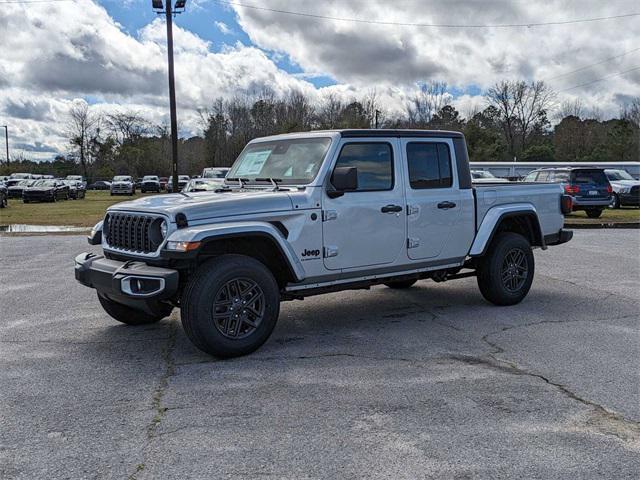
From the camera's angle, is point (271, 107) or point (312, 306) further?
point (271, 107)

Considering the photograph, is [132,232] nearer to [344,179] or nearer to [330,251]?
[330,251]

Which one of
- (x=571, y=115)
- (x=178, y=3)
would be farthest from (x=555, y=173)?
(x=571, y=115)

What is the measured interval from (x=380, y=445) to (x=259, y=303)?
2.08 meters

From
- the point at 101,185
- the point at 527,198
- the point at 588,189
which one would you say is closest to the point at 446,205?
the point at 527,198

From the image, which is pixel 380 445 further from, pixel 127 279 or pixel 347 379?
pixel 127 279

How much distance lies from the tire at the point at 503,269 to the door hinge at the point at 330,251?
2.25 meters

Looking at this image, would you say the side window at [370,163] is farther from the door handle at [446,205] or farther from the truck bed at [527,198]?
the truck bed at [527,198]

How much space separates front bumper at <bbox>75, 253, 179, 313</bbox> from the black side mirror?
168 cm

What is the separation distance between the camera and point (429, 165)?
6.82 meters

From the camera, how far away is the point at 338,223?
590 cm

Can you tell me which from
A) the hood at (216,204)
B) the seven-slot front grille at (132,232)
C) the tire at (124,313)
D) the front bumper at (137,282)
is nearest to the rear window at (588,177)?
the hood at (216,204)

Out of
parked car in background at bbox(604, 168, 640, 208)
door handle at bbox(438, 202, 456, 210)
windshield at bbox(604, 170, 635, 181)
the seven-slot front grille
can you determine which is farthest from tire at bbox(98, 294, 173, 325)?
windshield at bbox(604, 170, 635, 181)

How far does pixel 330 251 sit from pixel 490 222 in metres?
2.30

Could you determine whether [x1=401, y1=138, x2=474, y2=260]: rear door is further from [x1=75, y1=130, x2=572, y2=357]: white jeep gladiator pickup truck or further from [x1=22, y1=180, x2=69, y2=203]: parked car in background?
[x1=22, y1=180, x2=69, y2=203]: parked car in background
